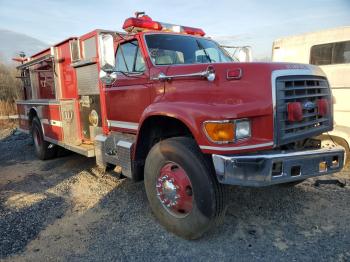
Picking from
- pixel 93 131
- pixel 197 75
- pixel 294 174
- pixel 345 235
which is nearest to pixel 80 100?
pixel 93 131

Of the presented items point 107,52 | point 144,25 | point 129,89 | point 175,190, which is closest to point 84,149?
point 129,89

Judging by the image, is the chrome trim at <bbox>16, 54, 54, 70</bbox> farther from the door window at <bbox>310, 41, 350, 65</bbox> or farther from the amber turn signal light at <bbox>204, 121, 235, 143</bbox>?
the door window at <bbox>310, 41, 350, 65</bbox>

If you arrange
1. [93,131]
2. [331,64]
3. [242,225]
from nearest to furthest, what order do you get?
1. [242,225]
2. [93,131]
3. [331,64]

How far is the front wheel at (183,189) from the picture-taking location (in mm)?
3168

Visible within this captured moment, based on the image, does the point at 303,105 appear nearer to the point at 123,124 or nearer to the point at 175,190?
the point at 175,190

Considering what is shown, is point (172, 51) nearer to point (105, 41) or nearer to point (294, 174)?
point (105, 41)

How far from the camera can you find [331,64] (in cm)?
639

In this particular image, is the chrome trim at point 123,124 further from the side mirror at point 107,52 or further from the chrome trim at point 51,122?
the chrome trim at point 51,122

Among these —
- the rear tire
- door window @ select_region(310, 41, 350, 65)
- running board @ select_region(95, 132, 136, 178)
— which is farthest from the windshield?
the rear tire

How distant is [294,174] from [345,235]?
3.49 feet

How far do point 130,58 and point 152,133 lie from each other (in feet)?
3.50

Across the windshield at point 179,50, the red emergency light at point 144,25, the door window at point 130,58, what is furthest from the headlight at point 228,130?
the red emergency light at point 144,25

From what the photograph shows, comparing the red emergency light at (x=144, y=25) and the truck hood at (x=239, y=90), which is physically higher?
the red emergency light at (x=144, y=25)

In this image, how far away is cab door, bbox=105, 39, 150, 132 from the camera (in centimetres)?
407
